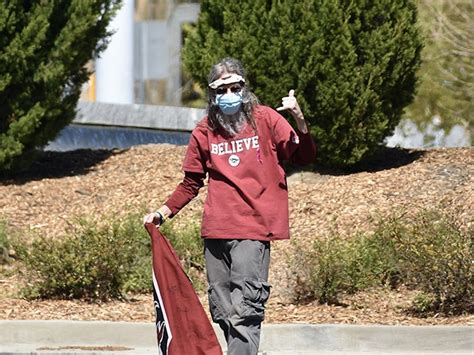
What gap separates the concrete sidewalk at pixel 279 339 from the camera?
8297 mm

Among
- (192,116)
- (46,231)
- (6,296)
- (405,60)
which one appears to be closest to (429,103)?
(192,116)

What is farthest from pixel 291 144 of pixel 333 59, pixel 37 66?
pixel 37 66

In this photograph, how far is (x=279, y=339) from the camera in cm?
840

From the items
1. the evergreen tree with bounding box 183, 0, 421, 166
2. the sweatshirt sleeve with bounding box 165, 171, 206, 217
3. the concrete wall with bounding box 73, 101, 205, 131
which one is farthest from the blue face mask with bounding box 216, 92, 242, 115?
the concrete wall with bounding box 73, 101, 205, 131

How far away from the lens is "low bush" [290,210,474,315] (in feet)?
29.3

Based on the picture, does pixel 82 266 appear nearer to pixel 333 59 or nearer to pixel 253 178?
pixel 253 178

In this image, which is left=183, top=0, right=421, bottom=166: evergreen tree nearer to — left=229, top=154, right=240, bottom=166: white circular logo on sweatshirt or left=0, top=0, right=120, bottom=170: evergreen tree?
left=0, top=0, right=120, bottom=170: evergreen tree

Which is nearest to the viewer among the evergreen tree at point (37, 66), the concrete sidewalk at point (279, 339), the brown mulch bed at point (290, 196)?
the concrete sidewalk at point (279, 339)

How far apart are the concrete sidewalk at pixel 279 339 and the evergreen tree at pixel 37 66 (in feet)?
14.2

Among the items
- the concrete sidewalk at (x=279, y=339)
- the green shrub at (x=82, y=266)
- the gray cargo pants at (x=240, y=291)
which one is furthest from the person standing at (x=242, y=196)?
the green shrub at (x=82, y=266)

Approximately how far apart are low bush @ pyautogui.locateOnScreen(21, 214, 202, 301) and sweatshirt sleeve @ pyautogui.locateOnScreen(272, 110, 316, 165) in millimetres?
3130

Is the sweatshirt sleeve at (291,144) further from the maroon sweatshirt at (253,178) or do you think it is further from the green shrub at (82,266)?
the green shrub at (82,266)

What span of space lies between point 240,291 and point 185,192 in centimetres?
68

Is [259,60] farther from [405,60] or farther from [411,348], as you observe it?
[411,348]
